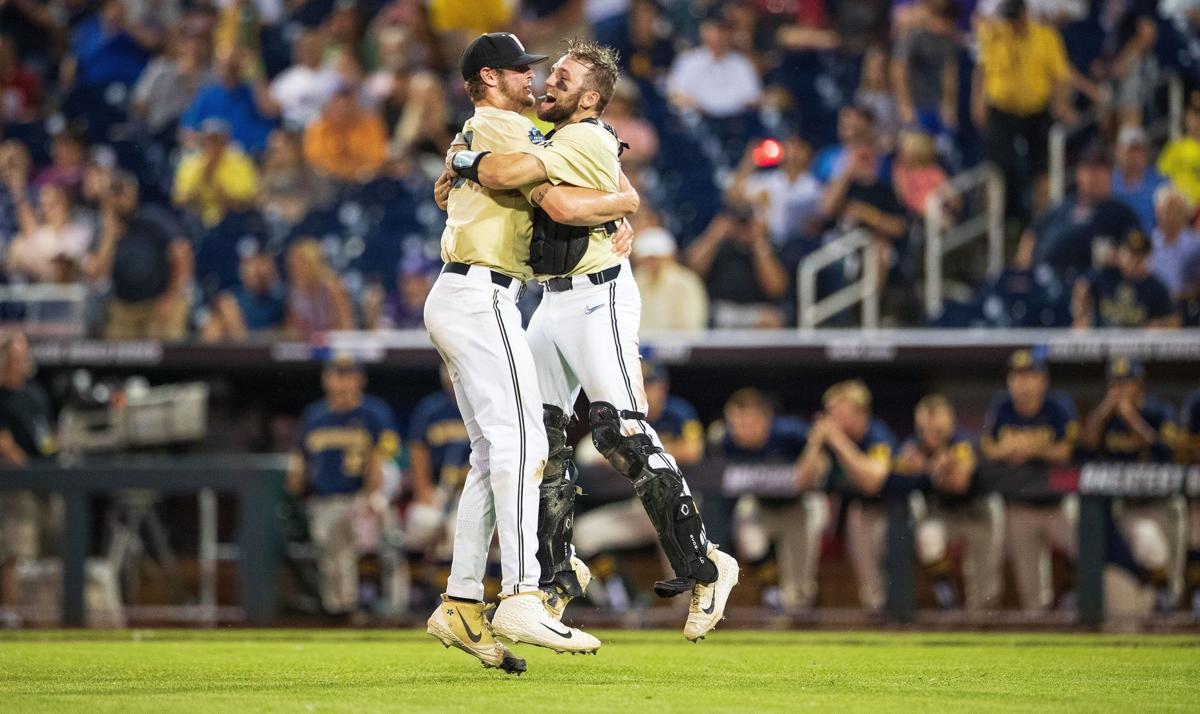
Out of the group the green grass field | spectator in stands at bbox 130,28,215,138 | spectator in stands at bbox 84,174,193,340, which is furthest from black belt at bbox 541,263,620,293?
spectator in stands at bbox 130,28,215,138

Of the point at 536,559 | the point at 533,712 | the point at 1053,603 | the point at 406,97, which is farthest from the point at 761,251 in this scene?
the point at 533,712

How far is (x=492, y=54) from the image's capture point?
5742mm

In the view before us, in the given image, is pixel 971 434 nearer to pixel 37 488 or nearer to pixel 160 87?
pixel 37 488

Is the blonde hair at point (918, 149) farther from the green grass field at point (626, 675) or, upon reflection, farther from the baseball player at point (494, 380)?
the baseball player at point (494, 380)

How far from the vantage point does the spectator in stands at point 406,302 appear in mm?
12188

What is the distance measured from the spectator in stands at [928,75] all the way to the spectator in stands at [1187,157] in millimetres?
1718

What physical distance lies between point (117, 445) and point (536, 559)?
6846 mm

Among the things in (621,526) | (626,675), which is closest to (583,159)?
(626,675)

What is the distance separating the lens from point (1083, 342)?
34.4 feet

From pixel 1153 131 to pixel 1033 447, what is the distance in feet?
10.4

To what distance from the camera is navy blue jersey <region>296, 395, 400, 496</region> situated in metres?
11.1

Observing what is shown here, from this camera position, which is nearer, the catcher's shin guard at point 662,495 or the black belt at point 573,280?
the catcher's shin guard at point 662,495

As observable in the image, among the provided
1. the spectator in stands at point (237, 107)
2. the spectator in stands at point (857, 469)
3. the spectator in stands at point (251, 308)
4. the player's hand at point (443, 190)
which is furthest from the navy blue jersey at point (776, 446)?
the spectator in stands at point (237, 107)

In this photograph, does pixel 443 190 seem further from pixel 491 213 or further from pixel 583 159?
pixel 583 159
